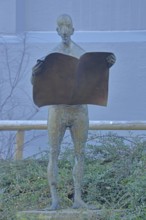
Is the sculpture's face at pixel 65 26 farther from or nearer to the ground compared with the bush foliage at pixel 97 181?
farther from the ground

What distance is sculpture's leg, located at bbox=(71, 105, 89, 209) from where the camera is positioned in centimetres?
652

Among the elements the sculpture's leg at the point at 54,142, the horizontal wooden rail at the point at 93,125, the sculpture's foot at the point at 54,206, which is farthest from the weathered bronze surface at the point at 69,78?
the horizontal wooden rail at the point at 93,125

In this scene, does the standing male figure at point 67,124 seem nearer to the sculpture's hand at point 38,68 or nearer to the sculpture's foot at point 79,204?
the sculpture's foot at point 79,204

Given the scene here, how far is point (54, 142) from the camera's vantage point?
21.6ft

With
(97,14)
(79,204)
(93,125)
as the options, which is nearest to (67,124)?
(79,204)

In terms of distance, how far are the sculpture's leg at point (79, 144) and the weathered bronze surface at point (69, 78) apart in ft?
0.46

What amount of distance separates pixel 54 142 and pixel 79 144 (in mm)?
180

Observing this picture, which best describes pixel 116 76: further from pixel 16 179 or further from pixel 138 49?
pixel 16 179

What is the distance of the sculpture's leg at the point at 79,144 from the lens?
6523 mm

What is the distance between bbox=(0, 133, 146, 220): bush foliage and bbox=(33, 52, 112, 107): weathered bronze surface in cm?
87

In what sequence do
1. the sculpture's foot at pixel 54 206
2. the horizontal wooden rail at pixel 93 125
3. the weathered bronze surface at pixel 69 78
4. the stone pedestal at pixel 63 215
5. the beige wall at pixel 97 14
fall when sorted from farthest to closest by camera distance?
the beige wall at pixel 97 14 < the horizontal wooden rail at pixel 93 125 < the sculpture's foot at pixel 54 206 < the stone pedestal at pixel 63 215 < the weathered bronze surface at pixel 69 78

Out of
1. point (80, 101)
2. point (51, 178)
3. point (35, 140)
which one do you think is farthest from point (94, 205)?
point (35, 140)

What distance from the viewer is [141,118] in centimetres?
1045

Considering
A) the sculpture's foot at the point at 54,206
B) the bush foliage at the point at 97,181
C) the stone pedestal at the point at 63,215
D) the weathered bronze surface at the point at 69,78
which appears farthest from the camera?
the bush foliage at the point at 97,181
